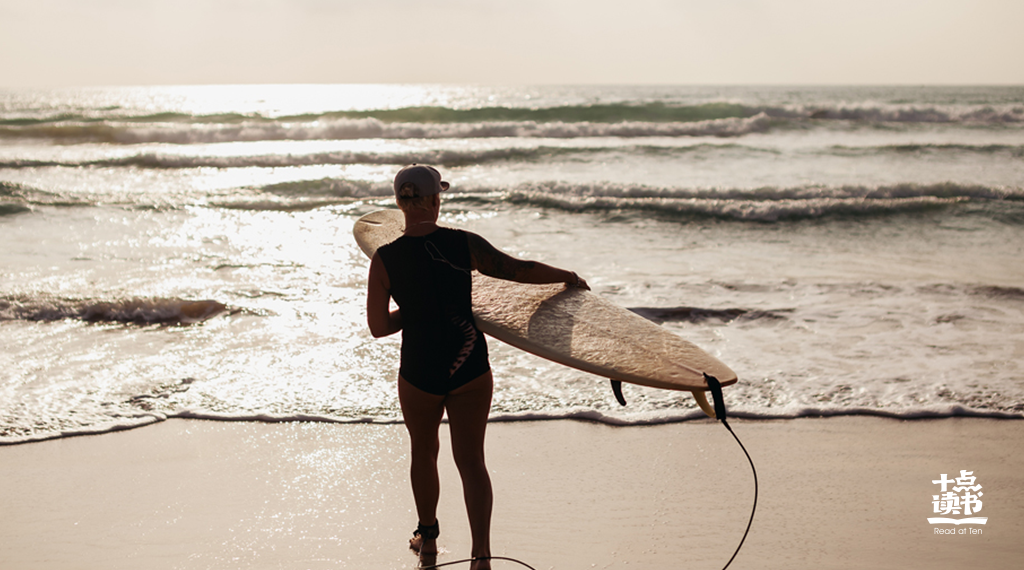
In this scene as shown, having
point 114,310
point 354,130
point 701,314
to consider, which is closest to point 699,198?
point 701,314

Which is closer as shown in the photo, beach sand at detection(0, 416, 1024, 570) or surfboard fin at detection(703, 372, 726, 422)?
surfboard fin at detection(703, 372, 726, 422)

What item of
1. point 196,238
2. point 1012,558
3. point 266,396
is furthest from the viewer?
point 196,238

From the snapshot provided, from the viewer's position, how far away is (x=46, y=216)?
34.4 ft

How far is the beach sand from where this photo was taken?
2691 millimetres

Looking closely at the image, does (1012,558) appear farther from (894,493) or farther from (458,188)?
(458,188)

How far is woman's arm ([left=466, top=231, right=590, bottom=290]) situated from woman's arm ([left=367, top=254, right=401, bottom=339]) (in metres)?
0.31

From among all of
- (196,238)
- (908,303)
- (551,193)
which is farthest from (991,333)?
(196,238)

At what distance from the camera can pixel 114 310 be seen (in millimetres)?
5836

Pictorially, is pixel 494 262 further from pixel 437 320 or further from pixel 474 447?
pixel 474 447

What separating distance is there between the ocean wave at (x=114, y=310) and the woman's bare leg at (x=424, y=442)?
4.13 m

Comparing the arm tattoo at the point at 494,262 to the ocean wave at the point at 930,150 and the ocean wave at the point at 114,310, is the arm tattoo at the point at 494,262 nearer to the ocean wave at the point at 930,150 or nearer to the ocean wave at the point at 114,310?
the ocean wave at the point at 114,310

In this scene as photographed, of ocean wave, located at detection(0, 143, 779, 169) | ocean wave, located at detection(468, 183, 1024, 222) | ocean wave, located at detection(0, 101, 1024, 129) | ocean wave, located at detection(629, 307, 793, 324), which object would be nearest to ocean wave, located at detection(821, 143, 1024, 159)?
ocean wave, located at detection(0, 143, 779, 169)

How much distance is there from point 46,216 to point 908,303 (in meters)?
12.0

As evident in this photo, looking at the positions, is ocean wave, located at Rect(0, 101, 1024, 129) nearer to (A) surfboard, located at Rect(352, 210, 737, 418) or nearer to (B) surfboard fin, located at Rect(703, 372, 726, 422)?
(A) surfboard, located at Rect(352, 210, 737, 418)
